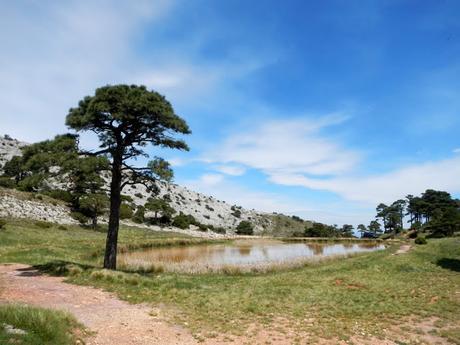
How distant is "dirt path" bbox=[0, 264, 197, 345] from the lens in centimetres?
1027

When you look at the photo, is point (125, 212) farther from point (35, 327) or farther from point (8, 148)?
point (35, 327)

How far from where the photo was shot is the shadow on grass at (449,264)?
26.7 m

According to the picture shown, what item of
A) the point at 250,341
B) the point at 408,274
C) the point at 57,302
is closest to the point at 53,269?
the point at 57,302

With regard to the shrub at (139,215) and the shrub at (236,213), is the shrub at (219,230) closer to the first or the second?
the shrub at (139,215)

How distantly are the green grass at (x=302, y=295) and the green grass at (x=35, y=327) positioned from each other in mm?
3928

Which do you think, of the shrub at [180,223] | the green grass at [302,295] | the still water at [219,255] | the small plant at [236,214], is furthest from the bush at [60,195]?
the small plant at [236,214]

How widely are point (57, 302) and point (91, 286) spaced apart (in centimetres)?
344

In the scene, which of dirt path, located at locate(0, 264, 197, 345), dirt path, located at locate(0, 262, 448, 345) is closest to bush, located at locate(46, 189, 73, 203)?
dirt path, located at locate(0, 264, 197, 345)

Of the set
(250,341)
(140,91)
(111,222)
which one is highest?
(140,91)

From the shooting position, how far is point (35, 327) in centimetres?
849

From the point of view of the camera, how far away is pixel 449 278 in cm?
2300

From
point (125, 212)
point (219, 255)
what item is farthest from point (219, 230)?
point (219, 255)

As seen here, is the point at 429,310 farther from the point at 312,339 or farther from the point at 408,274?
the point at 408,274

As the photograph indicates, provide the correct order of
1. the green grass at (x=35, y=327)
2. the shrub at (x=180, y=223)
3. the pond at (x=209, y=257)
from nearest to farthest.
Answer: the green grass at (x=35, y=327) < the pond at (x=209, y=257) < the shrub at (x=180, y=223)
